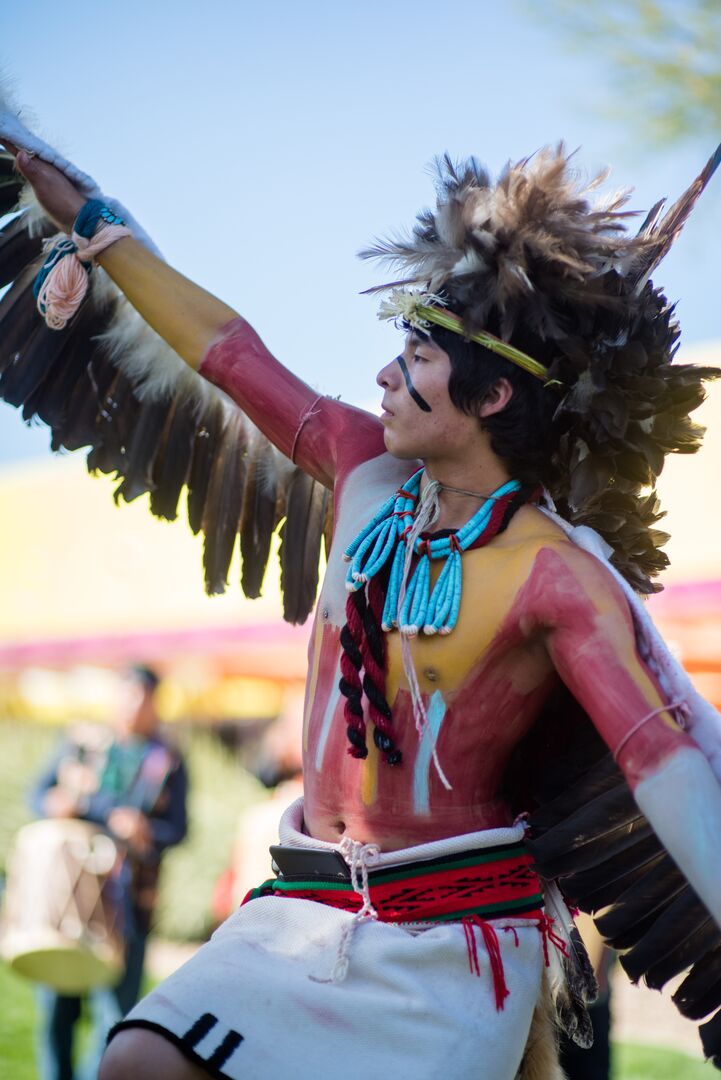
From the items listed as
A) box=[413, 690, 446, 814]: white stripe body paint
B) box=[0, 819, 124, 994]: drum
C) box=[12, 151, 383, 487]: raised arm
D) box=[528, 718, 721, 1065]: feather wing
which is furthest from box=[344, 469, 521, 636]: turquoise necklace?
box=[0, 819, 124, 994]: drum

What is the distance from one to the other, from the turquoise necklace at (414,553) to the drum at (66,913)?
3.88 meters

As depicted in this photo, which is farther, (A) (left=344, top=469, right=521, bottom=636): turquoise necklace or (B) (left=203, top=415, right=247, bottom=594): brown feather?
(B) (left=203, top=415, right=247, bottom=594): brown feather

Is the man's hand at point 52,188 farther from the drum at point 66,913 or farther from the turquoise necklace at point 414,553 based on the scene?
the drum at point 66,913

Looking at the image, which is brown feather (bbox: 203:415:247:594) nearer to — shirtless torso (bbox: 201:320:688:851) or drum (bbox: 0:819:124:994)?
shirtless torso (bbox: 201:320:688:851)

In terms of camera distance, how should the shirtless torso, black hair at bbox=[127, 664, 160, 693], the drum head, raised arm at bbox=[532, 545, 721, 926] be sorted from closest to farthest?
raised arm at bbox=[532, 545, 721, 926] < the shirtless torso < the drum head < black hair at bbox=[127, 664, 160, 693]

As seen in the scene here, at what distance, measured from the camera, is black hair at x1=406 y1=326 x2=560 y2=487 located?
98.4 inches

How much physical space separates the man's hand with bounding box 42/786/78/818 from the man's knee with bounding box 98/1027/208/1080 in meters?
4.12

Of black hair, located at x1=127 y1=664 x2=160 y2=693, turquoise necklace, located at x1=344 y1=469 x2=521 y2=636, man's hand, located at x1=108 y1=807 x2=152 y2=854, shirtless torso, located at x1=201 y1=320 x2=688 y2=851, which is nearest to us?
shirtless torso, located at x1=201 y1=320 x2=688 y2=851

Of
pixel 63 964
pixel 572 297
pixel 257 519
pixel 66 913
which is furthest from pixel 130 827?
pixel 572 297

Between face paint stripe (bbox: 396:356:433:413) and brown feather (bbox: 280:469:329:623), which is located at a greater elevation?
face paint stripe (bbox: 396:356:433:413)

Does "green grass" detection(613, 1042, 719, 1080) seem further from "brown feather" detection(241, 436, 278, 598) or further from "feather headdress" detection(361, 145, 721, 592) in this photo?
"feather headdress" detection(361, 145, 721, 592)

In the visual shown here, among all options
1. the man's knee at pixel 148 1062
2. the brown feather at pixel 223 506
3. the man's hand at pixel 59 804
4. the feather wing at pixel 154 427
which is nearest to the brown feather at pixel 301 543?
the feather wing at pixel 154 427

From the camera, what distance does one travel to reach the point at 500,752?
2.49m

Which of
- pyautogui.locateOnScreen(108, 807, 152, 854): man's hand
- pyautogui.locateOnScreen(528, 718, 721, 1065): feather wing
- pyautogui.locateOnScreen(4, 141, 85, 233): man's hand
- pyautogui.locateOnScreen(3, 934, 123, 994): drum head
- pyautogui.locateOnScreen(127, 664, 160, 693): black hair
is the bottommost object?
pyautogui.locateOnScreen(3, 934, 123, 994): drum head
